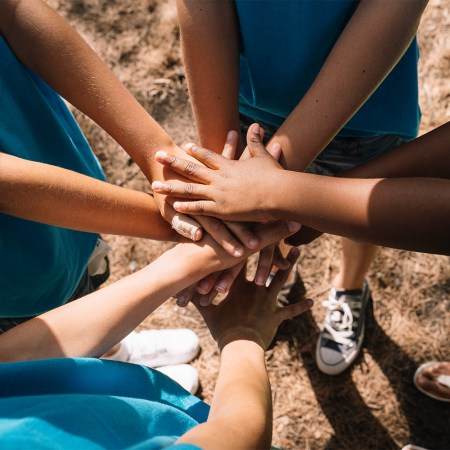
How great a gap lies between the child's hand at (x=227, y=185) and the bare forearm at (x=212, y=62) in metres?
0.09

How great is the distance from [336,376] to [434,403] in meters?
0.39

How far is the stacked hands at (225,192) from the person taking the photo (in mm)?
1170

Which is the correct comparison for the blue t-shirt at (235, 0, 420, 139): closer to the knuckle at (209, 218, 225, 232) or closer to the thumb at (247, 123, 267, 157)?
the thumb at (247, 123, 267, 157)

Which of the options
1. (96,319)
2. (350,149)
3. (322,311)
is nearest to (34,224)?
(96,319)

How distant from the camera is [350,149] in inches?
57.6

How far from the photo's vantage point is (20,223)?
3.72ft

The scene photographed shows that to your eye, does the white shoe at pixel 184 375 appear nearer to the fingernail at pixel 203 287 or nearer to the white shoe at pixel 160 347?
the white shoe at pixel 160 347

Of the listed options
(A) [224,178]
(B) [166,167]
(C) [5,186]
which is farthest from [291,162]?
(C) [5,186]

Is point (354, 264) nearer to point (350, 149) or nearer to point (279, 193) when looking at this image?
point (350, 149)

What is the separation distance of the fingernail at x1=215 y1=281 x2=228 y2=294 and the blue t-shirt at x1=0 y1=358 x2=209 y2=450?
0.33 m

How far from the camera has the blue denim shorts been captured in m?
1.45

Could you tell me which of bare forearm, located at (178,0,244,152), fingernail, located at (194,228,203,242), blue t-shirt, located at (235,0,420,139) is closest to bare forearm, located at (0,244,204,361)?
fingernail, located at (194,228,203,242)

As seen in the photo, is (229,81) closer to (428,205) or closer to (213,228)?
(213,228)

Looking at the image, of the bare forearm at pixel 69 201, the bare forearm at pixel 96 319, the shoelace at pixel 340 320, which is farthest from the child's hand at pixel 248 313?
the shoelace at pixel 340 320
